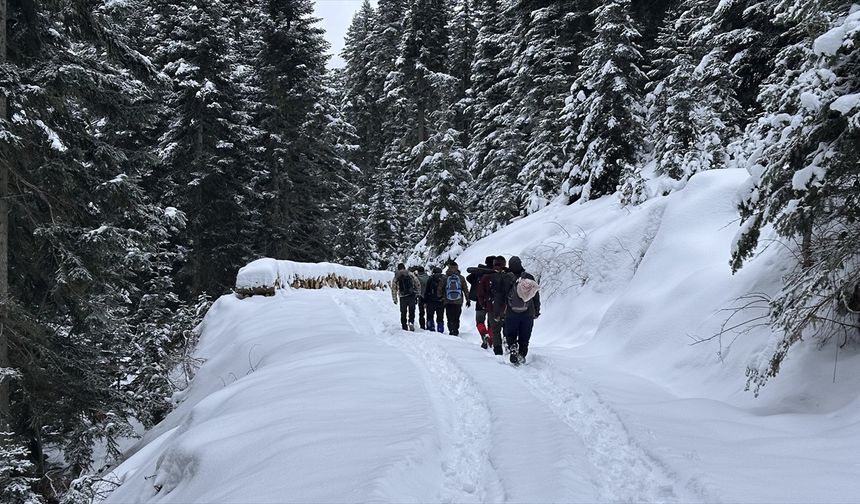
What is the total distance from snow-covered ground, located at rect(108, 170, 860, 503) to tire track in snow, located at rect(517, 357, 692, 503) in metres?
0.02

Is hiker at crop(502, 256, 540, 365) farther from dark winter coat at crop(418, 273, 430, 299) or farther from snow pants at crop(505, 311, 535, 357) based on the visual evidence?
dark winter coat at crop(418, 273, 430, 299)

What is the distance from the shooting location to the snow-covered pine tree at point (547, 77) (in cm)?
2245

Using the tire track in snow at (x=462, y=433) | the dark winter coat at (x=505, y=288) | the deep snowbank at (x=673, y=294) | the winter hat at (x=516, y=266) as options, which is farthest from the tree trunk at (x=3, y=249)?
the deep snowbank at (x=673, y=294)

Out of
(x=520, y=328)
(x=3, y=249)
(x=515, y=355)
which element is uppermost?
(x=3, y=249)

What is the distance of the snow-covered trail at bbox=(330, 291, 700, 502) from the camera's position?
13.6 ft

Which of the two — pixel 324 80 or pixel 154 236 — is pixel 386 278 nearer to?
pixel 324 80

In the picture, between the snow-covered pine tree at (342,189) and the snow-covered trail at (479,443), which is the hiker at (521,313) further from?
the snow-covered pine tree at (342,189)

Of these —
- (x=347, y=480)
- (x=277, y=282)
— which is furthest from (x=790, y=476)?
(x=277, y=282)

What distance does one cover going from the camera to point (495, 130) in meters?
30.7

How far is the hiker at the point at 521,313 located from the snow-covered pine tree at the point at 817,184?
3496 mm

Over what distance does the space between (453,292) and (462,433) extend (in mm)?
7062

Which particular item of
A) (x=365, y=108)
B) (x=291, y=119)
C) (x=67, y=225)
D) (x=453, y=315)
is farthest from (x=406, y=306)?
(x=365, y=108)

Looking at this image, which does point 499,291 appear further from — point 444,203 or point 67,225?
point 444,203

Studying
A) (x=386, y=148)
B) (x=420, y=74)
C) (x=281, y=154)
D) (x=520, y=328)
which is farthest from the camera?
(x=386, y=148)
